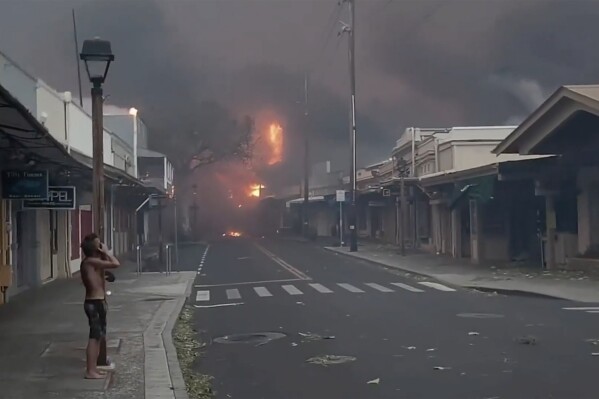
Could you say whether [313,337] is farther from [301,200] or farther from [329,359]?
[301,200]

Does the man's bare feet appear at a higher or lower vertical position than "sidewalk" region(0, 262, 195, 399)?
higher

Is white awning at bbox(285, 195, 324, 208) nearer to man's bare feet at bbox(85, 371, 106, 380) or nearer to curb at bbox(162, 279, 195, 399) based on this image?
curb at bbox(162, 279, 195, 399)

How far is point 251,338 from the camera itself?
14.0 meters

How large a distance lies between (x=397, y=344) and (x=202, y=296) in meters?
10.7

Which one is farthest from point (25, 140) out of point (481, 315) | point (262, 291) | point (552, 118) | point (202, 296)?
point (552, 118)

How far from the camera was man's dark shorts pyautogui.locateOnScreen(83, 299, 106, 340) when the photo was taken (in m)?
10.1

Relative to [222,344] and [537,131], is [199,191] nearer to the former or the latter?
[537,131]

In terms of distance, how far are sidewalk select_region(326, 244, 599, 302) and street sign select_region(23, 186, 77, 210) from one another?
10.5 m

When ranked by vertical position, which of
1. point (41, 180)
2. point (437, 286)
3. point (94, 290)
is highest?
point (41, 180)

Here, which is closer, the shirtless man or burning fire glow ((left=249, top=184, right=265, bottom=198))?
the shirtless man

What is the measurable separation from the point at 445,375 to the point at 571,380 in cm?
137

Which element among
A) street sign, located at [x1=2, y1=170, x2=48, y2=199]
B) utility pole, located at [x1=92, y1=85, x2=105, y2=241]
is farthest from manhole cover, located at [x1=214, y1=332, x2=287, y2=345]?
street sign, located at [x1=2, y1=170, x2=48, y2=199]

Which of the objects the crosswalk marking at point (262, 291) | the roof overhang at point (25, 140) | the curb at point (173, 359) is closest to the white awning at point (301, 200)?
the crosswalk marking at point (262, 291)

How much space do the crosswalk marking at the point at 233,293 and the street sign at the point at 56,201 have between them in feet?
15.5
